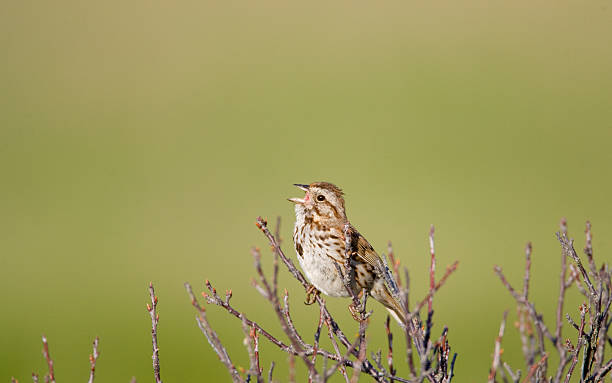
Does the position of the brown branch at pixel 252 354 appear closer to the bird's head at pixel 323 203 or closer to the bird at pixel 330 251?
the bird at pixel 330 251

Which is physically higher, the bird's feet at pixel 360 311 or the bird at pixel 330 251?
the bird at pixel 330 251

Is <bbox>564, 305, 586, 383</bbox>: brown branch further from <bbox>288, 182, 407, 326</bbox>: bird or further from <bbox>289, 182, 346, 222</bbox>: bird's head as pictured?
<bbox>289, 182, 346, 222</bbox>: bird's head

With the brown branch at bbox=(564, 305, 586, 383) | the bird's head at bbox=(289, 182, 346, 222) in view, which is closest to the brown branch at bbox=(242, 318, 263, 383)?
the brown branch at bbox=(564, 305, 586, 383)

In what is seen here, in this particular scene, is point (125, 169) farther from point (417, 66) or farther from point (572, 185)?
point (572, 185)

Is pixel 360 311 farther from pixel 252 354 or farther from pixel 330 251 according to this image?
pixel 252 354

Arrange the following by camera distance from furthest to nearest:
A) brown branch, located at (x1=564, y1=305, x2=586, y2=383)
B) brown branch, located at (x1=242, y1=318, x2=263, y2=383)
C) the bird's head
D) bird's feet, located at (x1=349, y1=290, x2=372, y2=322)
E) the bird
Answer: the bird's head
the bird
bird's feet, located at (x1=349, y1=290, x2=372, y2=322)
brown branch, located at (x1=564, y1=305, x2=586, y2=383)
brown branch, located at (x1=242, y1=318, x2=263, y2=383)

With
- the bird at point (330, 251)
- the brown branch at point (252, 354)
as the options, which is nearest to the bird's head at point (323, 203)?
the bird at point (330, 251)

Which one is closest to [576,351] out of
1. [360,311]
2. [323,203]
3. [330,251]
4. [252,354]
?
[360,311]

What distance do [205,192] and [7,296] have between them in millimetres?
8327

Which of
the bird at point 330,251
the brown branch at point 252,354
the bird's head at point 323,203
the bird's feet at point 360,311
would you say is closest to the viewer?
the brown branch at point 252,354

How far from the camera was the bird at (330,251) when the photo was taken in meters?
6.12

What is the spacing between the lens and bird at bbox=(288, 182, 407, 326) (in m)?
6.12

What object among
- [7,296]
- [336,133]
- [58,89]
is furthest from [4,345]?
[58,89]

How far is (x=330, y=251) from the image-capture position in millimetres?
6176
